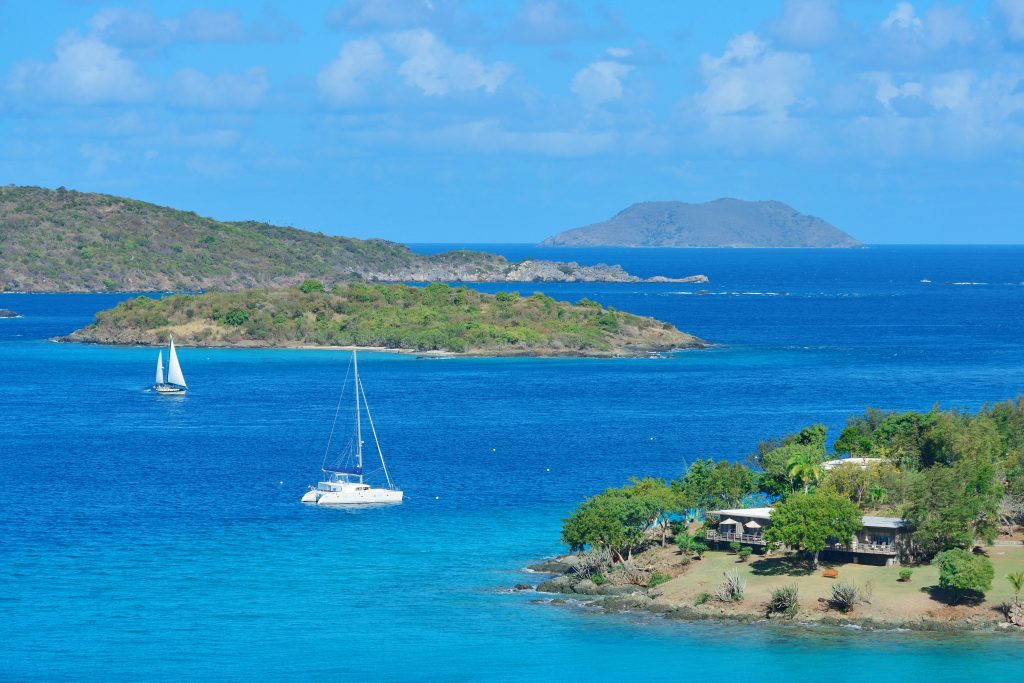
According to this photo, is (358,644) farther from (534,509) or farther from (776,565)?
(534,509)

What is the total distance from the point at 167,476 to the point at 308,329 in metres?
95.5

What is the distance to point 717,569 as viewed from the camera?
62.8 metres

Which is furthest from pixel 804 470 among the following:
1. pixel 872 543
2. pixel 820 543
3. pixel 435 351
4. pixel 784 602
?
pixel 435 351

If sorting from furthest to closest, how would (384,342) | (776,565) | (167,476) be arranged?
(384,342)
(167,476)
(776,565)

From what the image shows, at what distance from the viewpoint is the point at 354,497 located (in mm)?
83625

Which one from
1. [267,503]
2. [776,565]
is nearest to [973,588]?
[776,565]

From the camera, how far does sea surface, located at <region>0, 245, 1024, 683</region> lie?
182 ft

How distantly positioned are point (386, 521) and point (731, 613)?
80.4ft

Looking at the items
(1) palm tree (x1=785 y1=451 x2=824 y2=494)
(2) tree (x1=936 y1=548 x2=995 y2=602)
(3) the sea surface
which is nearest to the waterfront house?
(2) tree (x1=936 y1=548 x2=995 y2=602)

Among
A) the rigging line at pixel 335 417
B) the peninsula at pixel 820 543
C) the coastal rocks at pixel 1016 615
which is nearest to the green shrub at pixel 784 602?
the peninsula at pixel 820 543

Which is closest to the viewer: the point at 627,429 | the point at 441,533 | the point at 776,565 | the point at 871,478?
the point at 776,565

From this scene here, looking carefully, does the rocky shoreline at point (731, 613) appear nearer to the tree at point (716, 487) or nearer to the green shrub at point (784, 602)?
the green shrub at point (784, 602)

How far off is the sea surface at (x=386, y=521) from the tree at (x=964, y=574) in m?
2.36

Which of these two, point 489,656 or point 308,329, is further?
point 308,329
